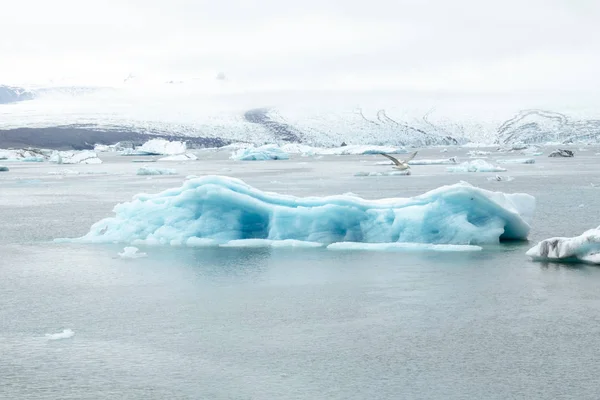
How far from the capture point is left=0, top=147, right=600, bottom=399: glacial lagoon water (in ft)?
16.8

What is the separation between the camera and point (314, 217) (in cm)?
1109

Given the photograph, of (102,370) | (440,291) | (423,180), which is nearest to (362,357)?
(102,370)

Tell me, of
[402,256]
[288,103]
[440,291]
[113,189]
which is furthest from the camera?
[288,103]

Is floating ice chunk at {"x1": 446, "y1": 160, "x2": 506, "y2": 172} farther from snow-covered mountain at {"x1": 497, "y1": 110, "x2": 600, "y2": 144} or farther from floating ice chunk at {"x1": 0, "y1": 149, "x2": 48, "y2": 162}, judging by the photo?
snow-covered mountain at {"x1": 497, "y1": 110, "x2": 600, "y2": 144}

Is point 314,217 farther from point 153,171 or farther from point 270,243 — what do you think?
point 153,171

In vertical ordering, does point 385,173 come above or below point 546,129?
below

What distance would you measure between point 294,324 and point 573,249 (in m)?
4.00

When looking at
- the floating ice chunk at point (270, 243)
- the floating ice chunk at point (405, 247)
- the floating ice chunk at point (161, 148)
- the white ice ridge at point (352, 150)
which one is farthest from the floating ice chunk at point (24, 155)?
the floating ice chunk at point (405, 247)

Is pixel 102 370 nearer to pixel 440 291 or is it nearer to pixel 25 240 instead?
pixel 440 291

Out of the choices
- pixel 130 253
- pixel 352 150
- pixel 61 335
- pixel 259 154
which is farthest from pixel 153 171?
pixel 352 150

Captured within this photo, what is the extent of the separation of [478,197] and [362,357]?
5.46 metres

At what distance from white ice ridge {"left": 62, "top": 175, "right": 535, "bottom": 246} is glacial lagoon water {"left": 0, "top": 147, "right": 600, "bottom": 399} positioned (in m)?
0.44

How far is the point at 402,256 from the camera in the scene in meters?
9.89

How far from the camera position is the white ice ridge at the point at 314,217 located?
1076 centimetres
